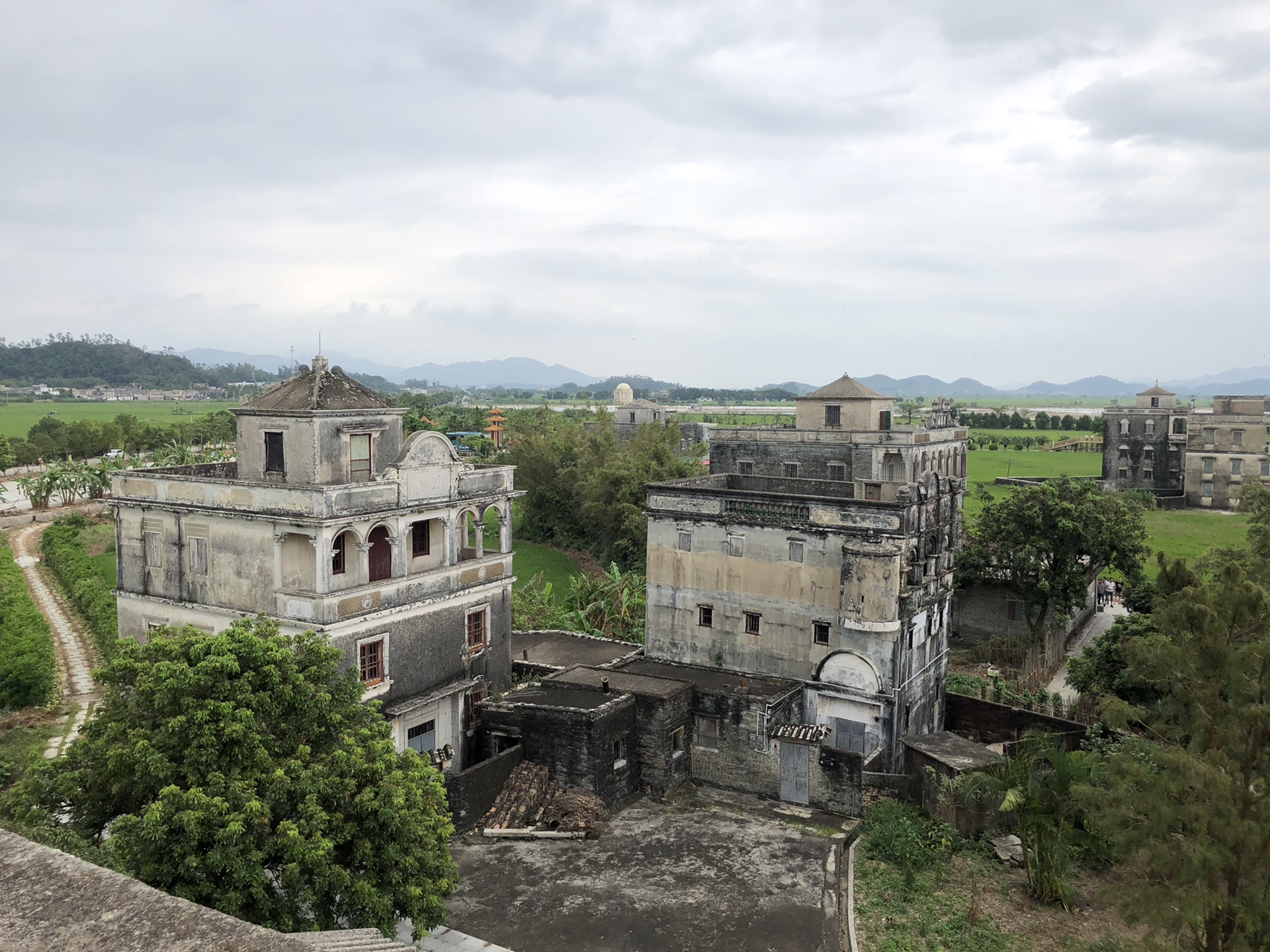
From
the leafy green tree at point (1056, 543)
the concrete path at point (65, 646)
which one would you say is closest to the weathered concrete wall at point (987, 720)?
the leafy green tree at point (1056, 543)

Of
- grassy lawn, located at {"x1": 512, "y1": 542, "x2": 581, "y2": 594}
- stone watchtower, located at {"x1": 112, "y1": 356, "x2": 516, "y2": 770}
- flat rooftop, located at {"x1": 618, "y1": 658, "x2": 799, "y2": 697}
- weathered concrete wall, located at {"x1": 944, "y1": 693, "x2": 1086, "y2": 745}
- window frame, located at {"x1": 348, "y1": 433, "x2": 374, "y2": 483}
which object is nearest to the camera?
stone watchtower, located at {"x1": 112, "y1": 356, "x2": 516, "y2": 770}

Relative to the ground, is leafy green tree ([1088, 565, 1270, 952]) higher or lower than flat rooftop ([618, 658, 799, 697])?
higher

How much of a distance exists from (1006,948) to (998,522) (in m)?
25.5

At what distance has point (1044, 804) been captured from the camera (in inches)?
899

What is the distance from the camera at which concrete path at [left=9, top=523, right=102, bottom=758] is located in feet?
114

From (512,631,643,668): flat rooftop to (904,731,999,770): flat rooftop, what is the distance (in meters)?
10.9

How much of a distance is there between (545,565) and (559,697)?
122 feet

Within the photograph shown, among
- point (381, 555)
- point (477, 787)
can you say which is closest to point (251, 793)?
point (477, 787)

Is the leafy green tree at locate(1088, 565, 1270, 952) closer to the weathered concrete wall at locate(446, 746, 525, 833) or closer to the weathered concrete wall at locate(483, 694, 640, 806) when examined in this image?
the weathered concrete wall at locate(483, 694, 640, 806)

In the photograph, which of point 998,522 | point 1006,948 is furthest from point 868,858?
point 998,522

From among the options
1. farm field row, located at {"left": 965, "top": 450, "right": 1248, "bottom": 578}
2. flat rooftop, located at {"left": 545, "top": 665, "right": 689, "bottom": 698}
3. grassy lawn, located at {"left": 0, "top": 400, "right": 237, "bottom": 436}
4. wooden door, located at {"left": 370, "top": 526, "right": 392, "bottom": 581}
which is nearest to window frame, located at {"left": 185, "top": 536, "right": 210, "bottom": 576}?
wooden door, located at {"left": 370, "top": 526, "right": 392, "bottom": 581}

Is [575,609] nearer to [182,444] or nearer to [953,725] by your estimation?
[953,725]

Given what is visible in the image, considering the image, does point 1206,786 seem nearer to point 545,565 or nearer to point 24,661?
point 24,661

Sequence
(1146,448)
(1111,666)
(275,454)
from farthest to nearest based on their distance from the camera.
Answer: (1146,448), (1111,666), (275,454)
